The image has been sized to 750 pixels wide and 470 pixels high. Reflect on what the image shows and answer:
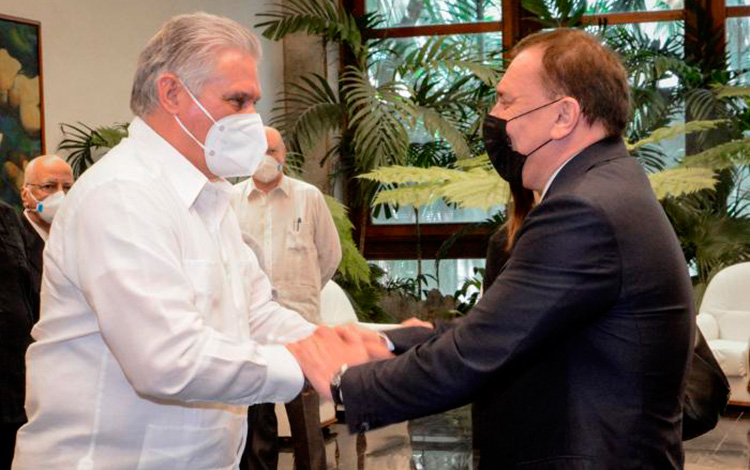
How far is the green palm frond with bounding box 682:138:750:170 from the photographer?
7.91 m

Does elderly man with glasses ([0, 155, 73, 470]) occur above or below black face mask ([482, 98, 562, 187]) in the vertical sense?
below

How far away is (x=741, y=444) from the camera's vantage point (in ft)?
21.6

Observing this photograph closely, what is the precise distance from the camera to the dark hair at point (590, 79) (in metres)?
2.21

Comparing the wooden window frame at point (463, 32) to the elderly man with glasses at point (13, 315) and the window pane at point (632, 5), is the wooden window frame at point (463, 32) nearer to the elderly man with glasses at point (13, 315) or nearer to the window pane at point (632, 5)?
the window pane at point (632, 5)

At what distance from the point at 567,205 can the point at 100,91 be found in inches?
224

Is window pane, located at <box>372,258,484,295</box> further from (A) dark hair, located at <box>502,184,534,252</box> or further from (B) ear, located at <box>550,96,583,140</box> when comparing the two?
(B) ear, located at <box>550,96,583,140</box>

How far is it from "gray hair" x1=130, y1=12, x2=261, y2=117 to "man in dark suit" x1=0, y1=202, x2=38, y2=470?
2.02 meters

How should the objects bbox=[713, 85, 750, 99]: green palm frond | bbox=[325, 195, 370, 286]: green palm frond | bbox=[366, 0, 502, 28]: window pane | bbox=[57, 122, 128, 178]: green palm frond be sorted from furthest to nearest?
1. bbox=[366, 0, 502, 28]: window pane
2. bbox=[713, 85, 750, 99]: green palm frond
3. bbox=[325, 195, 370, 286]: green palm frond
4. bbox=[57, 122, 128, 178]: green palm frond

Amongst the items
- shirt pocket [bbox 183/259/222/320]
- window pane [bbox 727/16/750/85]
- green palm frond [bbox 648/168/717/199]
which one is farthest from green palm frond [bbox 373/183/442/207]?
window pane [bbox 727/16/750/85]

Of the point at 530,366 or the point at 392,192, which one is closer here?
the point at 530,366

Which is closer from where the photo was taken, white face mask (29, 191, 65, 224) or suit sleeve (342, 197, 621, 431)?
suit sleeve (342, 197, 621, 431)

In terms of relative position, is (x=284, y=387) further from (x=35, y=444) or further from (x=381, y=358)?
(x=35, y=444)

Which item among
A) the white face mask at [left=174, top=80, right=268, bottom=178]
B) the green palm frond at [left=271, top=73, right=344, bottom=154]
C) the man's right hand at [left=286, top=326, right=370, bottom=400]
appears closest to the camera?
the man's right hand at [left=286, top=326, right=370, bottom=400]

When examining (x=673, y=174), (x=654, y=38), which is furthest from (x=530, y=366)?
(x=654, y=38)
